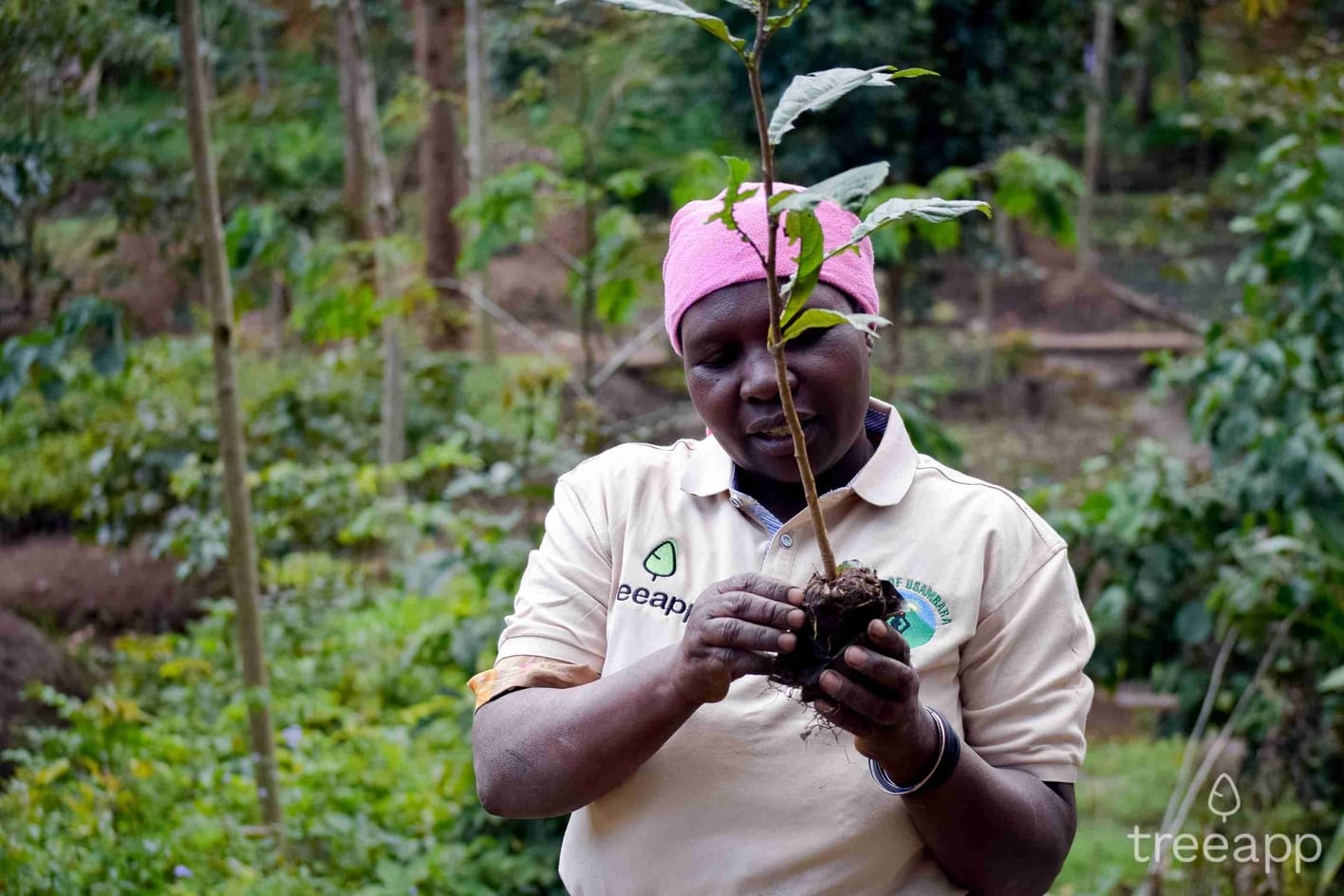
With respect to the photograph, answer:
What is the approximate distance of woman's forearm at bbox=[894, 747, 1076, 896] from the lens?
1.31m

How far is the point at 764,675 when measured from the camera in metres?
1.27

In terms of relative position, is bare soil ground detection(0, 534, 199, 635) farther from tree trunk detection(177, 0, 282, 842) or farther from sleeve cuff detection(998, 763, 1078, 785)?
sleeve cuff detection(998, 763, 1078, 785)

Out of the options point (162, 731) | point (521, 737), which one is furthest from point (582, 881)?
point (162, 731)

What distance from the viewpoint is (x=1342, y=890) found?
12.3 ft

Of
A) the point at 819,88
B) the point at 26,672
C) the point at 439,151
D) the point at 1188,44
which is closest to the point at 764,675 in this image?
the point at 819,88

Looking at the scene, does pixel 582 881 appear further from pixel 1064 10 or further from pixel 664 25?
pixel 1064 10

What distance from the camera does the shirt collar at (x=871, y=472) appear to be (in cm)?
147

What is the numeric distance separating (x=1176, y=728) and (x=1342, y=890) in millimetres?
728

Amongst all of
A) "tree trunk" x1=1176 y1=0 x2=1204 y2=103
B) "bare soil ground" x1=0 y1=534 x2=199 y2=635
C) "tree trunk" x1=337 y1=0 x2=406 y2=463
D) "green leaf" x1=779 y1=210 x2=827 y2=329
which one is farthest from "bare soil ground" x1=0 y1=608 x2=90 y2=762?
"tree trunk" x1=1176 y1=0 x2=1204 y2=103

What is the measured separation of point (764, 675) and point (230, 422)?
7.59 feet

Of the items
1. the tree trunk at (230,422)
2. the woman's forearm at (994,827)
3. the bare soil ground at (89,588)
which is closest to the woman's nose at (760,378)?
the woman's forearm at (994,827)

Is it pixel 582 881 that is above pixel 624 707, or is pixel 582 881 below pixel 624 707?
below

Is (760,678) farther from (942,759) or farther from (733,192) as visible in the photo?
(733,192)

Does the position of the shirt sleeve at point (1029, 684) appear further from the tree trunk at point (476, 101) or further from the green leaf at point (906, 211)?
the tree trunk at point (476, 101)
